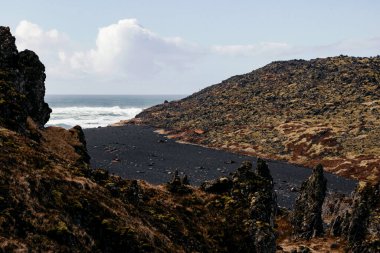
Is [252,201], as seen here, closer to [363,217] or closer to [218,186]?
[218,186]

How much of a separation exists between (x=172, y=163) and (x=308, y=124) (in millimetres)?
62235

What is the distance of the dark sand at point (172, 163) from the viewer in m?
85.7

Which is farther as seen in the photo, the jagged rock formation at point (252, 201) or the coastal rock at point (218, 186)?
the coastal rock at point (218, 186)

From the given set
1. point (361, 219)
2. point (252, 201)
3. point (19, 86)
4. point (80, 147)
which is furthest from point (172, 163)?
point (252, 201)

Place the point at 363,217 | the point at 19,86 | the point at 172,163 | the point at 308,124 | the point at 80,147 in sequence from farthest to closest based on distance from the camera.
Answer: the point at 308,124 → the point at 172,163 → the point at 80,147 → the point at 363,217 → the point at 19,86

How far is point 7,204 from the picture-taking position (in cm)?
1822

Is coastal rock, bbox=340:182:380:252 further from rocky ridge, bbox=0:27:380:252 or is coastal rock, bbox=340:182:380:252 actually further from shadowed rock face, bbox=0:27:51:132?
shadowed rock face, bbox=0:27:51:132

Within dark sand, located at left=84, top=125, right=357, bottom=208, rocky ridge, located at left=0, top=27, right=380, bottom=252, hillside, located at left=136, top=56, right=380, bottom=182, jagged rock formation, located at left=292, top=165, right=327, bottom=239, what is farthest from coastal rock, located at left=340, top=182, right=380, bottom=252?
hillside, located at left=136, top=56, right=380, bottom=182

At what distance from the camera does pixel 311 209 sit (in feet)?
174

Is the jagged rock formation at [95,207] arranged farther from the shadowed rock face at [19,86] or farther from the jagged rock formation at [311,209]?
the jagged rock formation at [311,209]

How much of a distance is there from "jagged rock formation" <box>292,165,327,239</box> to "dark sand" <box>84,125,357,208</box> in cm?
1781

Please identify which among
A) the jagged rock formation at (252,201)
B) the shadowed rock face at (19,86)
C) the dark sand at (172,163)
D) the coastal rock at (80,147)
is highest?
the shadowed rock face at (19,86)

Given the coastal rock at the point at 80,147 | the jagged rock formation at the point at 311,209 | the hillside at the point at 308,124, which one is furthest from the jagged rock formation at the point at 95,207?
the hillside at the point at 308,124

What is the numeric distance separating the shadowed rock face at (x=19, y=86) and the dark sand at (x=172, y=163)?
36575 millimetres
